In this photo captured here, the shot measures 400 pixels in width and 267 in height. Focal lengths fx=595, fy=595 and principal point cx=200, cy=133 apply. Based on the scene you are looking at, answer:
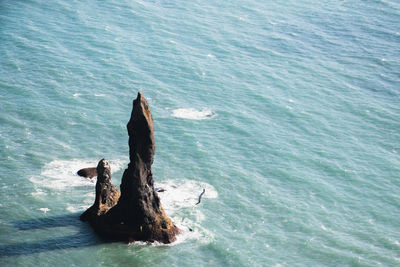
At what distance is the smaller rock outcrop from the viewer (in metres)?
79.8

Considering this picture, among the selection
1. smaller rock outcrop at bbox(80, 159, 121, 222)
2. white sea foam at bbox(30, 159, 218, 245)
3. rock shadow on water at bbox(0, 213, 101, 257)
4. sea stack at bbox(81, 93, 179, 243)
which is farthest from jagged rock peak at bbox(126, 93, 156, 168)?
white sea foam at bbox(30, 159, 218, 245)

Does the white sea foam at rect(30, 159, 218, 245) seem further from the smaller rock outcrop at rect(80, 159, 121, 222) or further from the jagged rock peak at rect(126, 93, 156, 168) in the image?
the jagged rock peak at rect(126, 93, 156, 168)

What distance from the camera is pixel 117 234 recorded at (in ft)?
258

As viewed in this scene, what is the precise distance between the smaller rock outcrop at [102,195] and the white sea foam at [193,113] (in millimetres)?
40596

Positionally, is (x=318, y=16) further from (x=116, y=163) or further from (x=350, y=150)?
(x=116, y=163)

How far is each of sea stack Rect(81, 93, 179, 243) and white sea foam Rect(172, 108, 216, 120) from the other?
41247 millimetres

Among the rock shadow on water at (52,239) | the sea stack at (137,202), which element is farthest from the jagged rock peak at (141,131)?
the rock shadow on water at (52,239)

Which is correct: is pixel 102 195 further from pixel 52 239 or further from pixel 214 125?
pixel 214 125

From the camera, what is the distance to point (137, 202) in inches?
3014

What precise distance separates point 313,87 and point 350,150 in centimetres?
2840

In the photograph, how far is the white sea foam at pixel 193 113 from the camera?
12000cm

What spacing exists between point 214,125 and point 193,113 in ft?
21.0

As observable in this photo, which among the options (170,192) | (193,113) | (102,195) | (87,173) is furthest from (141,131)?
(193,113)

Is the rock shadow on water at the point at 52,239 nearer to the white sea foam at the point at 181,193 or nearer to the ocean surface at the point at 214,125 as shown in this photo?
the ocean surface at the point at 214,125
